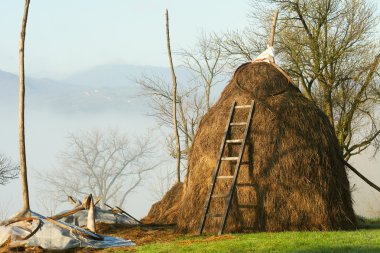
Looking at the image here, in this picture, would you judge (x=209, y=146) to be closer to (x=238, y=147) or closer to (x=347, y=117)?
(x=238, y=147)

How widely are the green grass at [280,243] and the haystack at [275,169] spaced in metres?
0.88

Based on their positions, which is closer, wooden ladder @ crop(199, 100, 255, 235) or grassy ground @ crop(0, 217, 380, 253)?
grassy ground @ crop(0, 217, 380, 253)

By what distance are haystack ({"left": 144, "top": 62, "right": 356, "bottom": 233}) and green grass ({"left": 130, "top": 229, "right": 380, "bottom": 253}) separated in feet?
2.87

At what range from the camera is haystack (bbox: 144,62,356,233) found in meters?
15.6

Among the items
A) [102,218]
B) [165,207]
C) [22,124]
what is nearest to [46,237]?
[22,124]

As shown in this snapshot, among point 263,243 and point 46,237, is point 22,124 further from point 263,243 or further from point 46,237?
point 263,243

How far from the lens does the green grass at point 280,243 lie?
1244 centimetres

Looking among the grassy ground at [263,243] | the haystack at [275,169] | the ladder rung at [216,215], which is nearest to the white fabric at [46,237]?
the grassy ground at [263,243]

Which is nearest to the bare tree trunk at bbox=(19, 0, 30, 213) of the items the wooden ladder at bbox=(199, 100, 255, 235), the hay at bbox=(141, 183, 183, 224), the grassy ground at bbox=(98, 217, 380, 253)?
the grassy ground at bbox=(98, 217, 380, 253)

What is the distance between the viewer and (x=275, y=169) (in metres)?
15.7

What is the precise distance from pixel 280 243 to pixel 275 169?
296 centimetres

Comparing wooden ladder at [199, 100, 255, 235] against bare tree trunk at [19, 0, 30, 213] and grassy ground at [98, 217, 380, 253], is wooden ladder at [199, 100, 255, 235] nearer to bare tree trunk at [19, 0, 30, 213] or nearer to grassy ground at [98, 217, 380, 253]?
grassy ground at [98, 217, 380, 253]

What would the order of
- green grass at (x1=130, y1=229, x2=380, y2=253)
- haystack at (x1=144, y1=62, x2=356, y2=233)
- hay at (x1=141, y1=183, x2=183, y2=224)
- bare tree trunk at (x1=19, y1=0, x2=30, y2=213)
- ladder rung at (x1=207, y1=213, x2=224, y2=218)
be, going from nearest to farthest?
green grass at (x1=130, y1=229, x2=380, y2=253) < ladder rung at (x1=207, y1=213, x2=224, y2=218) < haystack at (x1=144, y1=62, x2=356, y2=233) < bare tree trunk at (x1=19, y1=0, x2=30, y2=213) < hay at (x1=141, y1=183, x2=183, y2=224)

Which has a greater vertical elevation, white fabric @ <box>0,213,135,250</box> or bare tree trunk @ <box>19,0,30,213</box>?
bare tree trunk @ <box>19,0,30,213</box>
